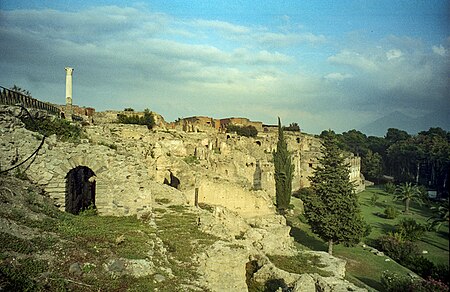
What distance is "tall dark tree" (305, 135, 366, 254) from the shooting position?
78.3 feet

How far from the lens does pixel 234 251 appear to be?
32.4 ft

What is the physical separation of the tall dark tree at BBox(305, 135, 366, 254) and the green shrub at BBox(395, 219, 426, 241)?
6643 mm

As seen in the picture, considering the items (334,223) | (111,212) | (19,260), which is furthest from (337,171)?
(19,260)

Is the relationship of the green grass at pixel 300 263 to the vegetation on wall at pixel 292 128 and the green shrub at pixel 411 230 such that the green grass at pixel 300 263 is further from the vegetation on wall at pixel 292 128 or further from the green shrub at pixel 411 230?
the vegetation on wall at pixel 292 128

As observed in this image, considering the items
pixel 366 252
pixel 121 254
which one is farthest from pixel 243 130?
pixel 121 254

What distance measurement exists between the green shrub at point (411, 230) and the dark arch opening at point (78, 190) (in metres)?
25.0

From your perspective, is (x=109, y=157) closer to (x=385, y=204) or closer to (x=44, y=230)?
(x=44, y=230)

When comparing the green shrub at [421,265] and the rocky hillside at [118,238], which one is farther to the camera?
the green shrub at [421,265]

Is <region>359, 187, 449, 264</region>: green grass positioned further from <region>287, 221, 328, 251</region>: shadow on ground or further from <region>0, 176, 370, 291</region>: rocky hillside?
<region>0, 176, 370, 291</region>: rocky hillside

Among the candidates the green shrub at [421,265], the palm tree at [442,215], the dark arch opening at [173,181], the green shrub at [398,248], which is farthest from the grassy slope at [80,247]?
the green shrub at [398,248]

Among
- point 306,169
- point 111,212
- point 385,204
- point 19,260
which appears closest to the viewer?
point 19,260

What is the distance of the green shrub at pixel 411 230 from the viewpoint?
28453 mm

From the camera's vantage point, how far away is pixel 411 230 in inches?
1179

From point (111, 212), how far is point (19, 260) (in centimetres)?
526
